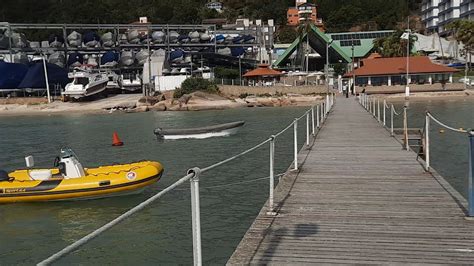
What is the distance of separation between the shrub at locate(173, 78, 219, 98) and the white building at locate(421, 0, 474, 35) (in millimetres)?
76000

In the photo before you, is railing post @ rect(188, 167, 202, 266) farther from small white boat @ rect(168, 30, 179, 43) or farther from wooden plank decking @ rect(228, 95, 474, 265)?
small white boat @ rect(168, 30, 179, 43)

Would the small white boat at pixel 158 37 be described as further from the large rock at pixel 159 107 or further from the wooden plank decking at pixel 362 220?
the wooden plank decking at pixel 362 220

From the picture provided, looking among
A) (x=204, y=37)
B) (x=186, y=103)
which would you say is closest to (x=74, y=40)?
(x=204, y=37)

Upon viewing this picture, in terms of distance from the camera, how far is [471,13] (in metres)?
115

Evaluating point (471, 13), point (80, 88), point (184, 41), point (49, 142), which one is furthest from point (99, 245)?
point (471, 13)

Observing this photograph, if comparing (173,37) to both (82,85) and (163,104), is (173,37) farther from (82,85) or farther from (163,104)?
(163,104)

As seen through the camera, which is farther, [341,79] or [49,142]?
[341,79]

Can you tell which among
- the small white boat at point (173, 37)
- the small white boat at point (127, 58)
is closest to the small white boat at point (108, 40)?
the small white boat at point (127, 58)

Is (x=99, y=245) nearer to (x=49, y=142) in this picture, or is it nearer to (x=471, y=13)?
(x=49, y=142)

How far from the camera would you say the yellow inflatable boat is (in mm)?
14203

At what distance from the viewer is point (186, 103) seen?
67.3 m

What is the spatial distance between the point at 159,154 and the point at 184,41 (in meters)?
75.0

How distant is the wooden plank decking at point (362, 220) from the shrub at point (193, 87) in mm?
59893

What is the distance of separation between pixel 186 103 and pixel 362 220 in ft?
199
